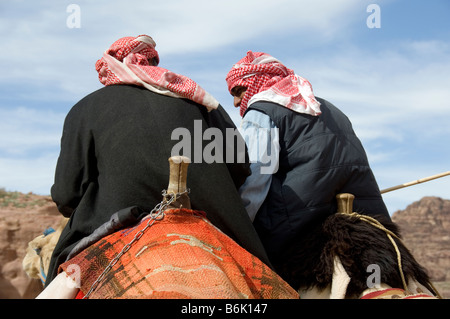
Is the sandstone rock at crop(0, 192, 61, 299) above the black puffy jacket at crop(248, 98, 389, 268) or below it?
below

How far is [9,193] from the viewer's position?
1067 inches

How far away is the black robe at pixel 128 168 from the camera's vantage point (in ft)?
9.50

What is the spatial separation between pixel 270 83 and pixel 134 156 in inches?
67.9

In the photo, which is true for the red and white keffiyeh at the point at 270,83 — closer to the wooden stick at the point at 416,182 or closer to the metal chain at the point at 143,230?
the wooden stick at the point at 416,182

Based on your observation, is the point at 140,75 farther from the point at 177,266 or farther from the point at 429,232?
the point at 429,232

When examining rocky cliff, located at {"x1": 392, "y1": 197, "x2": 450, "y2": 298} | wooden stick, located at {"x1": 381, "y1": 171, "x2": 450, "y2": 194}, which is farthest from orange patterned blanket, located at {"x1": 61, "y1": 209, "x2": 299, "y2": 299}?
rocky cliff, located at {"x1": 392, "y1": 197, "x2": 450, "y2": 298}

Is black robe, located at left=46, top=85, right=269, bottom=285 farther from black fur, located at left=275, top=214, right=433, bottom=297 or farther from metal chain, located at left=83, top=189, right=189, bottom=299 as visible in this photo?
black fur, located at left=275, top=214, right=433, bottom=297

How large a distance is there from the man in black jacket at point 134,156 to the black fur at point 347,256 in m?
0.56

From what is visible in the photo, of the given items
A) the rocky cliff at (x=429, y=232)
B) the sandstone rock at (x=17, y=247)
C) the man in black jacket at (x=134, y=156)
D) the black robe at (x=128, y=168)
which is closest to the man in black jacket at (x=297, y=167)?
the man in black jacket at (x=134, y=156)

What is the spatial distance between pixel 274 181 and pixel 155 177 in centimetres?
107

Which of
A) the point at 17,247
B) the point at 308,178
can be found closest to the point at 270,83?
the point at 308,178

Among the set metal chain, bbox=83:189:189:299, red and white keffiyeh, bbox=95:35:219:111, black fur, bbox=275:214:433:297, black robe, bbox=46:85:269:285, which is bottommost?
black fur, bbox=275:214:433:297

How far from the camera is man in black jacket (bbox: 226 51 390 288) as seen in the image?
364 centimetres
